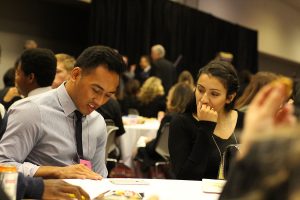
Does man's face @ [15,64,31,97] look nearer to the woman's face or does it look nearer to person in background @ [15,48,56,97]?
person in background @ [15,48,56,97]

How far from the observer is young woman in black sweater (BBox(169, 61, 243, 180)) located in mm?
2797

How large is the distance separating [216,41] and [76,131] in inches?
479

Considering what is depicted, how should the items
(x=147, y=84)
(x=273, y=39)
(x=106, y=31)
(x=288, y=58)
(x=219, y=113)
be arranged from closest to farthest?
(x=219, y=113)
(x=147, y=84)
(x=106, y=31)
(x=273, y=39)
(x=288, y=58)

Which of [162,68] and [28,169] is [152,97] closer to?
[162,68]

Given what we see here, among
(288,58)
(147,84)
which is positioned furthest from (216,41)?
(147,84)

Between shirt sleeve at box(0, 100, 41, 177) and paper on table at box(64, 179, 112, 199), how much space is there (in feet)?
0.76

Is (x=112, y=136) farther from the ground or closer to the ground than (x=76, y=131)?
closer to the ground

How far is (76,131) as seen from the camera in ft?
8.20

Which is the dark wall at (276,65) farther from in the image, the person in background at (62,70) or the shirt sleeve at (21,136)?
the shirt sleeve at (21,136)

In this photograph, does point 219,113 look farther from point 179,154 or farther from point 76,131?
point 76,131

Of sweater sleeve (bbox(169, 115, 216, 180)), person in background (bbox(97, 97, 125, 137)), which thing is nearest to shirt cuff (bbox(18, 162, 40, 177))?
sweater sleeve (bbox(169, 115, 216, 180))

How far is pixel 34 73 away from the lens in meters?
3.37

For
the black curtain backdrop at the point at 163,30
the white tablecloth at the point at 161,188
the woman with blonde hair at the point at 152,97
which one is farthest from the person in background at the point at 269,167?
the black curtain backdrop at the point at 163,30

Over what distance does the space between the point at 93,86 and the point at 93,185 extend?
521 millimetres
